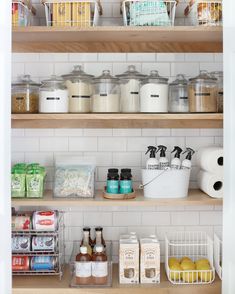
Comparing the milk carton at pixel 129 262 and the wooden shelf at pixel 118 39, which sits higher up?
the wooden shelf at pixel 118 39

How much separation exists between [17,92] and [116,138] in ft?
2.24

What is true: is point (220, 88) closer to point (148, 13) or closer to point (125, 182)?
point (148, 13)

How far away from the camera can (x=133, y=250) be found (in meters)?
2.66

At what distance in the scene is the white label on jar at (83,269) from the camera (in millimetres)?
2621

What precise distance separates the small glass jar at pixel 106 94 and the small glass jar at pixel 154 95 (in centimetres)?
14

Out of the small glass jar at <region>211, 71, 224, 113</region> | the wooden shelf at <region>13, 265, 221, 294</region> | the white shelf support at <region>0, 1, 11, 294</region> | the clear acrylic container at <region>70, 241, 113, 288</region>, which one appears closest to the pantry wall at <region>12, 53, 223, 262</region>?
the clear acrylic container at <region>70, 241, 113, 288</region>

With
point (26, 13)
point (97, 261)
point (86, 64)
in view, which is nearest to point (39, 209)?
point (97, 261)

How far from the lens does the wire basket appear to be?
103 inches

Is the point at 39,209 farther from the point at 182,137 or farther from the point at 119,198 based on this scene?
the point at 182,137

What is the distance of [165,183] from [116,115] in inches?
18.9

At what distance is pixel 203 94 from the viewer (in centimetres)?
269

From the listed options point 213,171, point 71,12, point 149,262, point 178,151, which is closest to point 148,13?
point 71,12

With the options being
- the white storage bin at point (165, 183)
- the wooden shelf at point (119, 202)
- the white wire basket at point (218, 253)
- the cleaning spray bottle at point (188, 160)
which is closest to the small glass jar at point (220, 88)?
the cleaning spray bottle at point (188, 160)

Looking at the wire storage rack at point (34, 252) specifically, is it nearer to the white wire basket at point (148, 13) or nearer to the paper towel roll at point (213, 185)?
the paper towel roll at point (213, 185)
